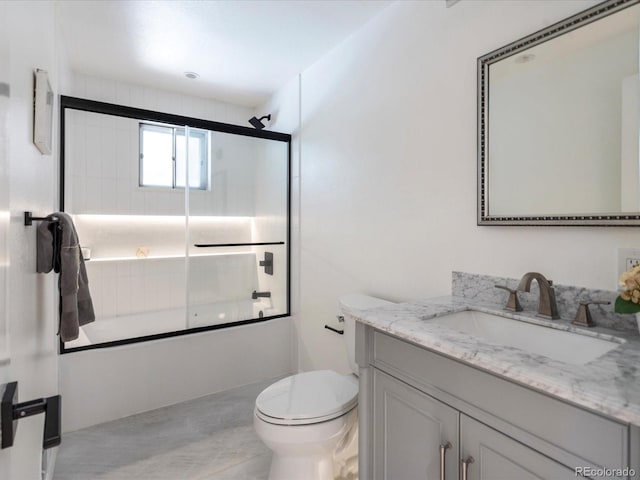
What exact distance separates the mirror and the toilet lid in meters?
0.96

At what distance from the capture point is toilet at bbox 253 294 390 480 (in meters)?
1.34

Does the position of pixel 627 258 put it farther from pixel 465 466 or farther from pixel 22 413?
pixel 22 413

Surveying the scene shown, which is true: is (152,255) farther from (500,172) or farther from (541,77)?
(541,77)

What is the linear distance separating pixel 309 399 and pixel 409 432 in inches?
22.4

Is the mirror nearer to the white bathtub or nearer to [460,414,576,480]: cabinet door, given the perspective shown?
[460,414,576,480]: cabinet door

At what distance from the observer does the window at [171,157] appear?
260 centimetres

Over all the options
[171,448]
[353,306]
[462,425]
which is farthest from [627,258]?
[171,448]

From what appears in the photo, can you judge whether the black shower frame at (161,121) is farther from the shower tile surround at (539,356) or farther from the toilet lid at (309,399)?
the shower tile surround at (539,356)

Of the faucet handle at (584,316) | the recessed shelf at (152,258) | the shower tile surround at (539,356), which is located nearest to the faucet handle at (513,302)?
the shower tile surround at (539,356)

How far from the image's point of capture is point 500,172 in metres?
1.32

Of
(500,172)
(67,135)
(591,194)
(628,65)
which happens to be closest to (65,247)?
(67,135)

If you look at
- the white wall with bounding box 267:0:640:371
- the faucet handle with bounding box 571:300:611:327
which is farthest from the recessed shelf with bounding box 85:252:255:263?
the faucet handle with bounding box 571:300:611:327

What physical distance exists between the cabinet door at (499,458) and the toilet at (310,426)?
578mm

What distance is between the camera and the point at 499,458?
78cm
